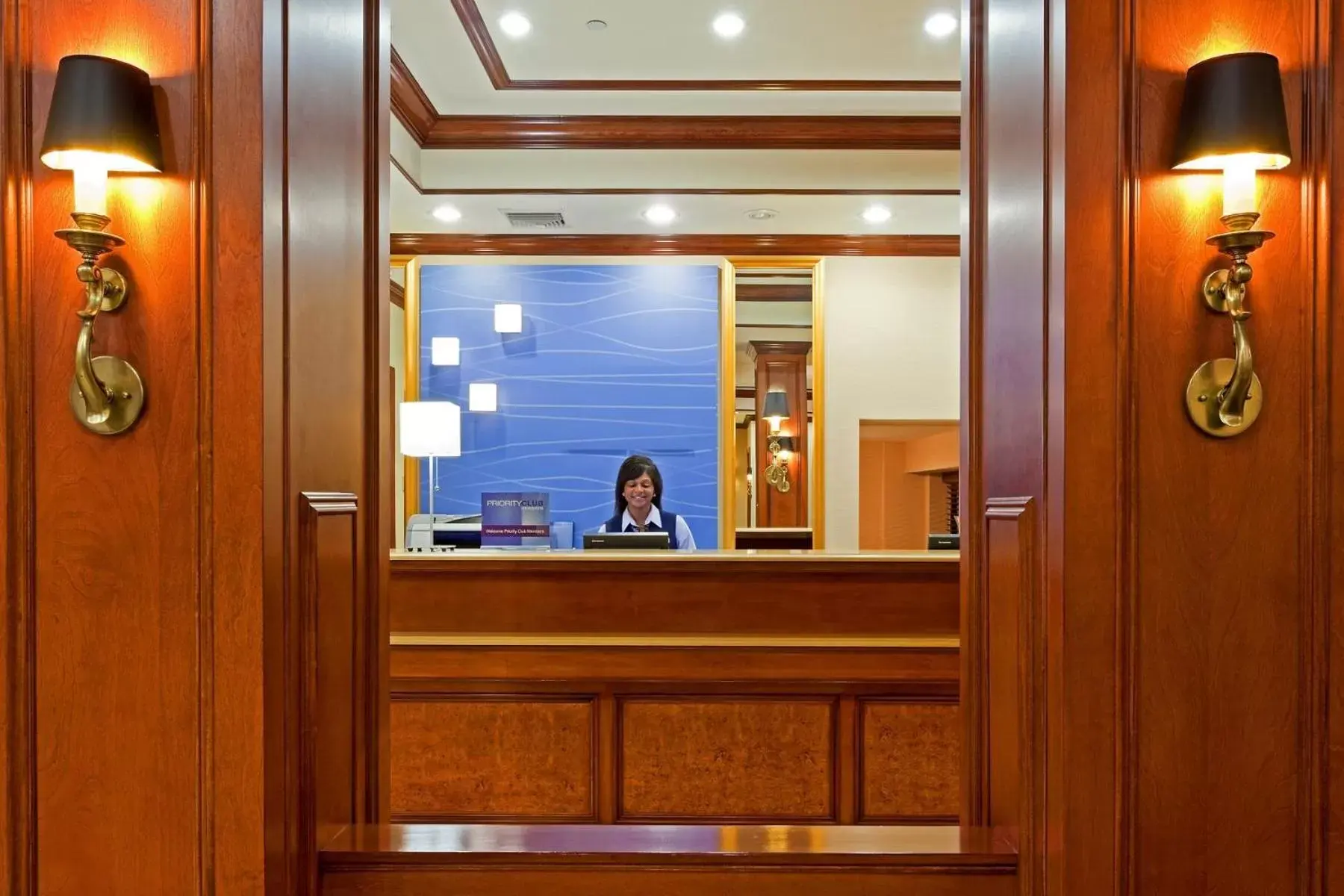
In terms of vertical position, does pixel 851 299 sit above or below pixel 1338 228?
above

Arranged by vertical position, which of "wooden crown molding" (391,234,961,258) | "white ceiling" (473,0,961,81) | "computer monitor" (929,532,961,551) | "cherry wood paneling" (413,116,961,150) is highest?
"white ceiling" (473,0,961,81)

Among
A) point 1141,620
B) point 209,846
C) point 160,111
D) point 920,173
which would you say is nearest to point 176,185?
point 160,111

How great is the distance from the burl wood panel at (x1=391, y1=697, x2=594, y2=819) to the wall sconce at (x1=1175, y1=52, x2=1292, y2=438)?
1.95 meters

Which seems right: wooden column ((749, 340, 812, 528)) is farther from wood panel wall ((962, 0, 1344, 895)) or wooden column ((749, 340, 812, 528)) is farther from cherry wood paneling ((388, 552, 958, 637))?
wood panel wall ((962, 0, 1344, 895))

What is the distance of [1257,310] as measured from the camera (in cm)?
127

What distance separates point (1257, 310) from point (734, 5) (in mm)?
2954

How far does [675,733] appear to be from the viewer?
8.75 feet

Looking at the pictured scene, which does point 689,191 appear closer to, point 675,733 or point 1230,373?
point 675,733

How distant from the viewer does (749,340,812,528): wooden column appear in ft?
21.1

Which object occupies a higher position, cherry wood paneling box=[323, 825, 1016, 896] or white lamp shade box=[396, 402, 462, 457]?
white lamp shade box=[396, 402, 462, 457]

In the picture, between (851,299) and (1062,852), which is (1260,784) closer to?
(1062,852)

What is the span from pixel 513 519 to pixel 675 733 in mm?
1259

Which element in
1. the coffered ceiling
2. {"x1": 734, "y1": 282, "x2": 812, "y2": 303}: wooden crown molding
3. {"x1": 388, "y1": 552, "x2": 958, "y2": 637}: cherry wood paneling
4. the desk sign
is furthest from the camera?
{"x1": 734, "y1": 282, "x2": 812, "y2": 303}: wooden crown molding

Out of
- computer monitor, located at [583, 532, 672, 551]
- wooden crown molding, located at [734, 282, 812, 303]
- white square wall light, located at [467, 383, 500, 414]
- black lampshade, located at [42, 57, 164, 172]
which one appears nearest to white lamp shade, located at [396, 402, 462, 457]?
white square wall light, located at [467, 383, 500, 414]
